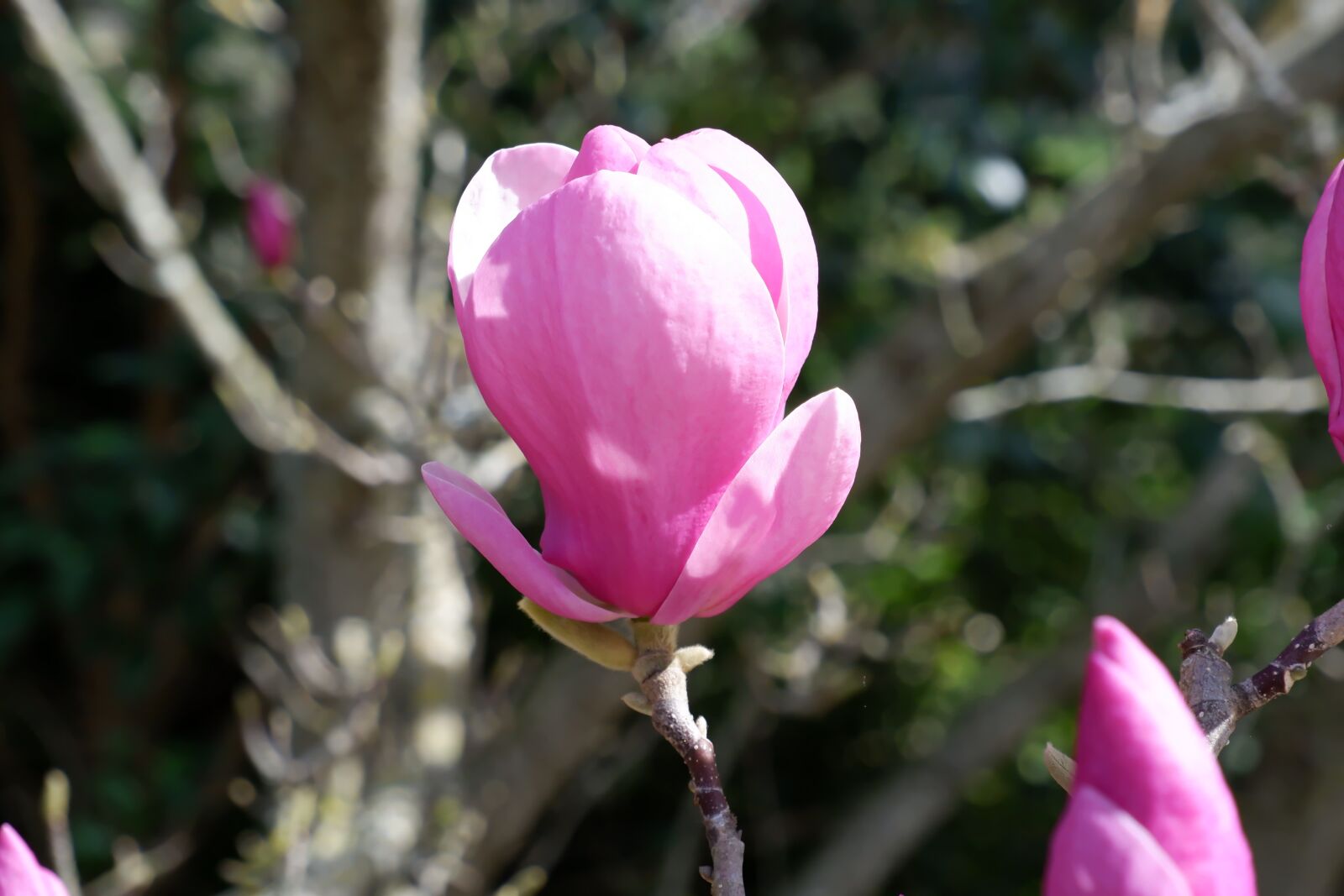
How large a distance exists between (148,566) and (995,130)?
202cm

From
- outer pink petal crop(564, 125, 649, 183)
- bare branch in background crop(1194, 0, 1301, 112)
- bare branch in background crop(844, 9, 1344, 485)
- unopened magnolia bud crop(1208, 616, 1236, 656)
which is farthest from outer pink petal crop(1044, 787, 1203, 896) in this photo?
bare branch in background crop(844, 9, 1344, 485)

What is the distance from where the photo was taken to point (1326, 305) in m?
0.40

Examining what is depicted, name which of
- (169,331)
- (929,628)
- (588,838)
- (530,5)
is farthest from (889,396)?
(588,838)

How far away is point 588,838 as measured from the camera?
12.3 feet

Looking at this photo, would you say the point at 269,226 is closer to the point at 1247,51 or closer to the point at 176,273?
the point at 176,273

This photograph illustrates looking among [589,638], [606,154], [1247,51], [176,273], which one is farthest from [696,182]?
[176,273]

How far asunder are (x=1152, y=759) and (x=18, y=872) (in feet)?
0.97

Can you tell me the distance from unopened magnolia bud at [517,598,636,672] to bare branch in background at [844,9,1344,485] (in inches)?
67.8

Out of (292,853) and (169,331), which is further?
(169,331)

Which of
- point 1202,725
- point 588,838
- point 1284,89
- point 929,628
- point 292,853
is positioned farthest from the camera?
point 588,838

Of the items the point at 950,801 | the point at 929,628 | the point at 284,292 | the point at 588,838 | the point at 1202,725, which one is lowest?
the point at 588,838

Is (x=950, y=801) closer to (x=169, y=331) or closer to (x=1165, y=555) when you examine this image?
(x=1165, y=555)

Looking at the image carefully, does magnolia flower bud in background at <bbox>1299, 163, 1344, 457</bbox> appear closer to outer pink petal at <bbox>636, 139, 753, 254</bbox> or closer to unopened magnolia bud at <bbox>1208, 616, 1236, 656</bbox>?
unopened magnolia bud at <bbox>1208, 616, 1236, 656</bbox>

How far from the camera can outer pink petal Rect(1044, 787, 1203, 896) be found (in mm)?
275
